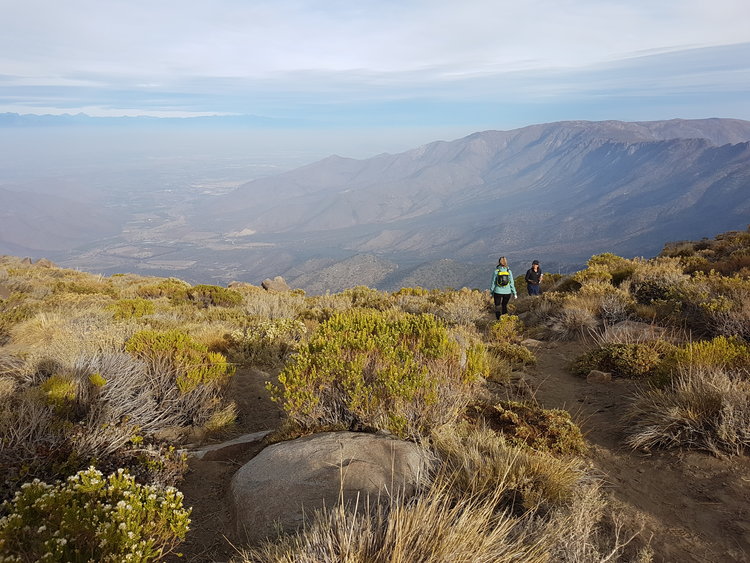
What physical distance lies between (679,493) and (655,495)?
190 millimetres

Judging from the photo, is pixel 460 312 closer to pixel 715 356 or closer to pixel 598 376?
pixel 598 376

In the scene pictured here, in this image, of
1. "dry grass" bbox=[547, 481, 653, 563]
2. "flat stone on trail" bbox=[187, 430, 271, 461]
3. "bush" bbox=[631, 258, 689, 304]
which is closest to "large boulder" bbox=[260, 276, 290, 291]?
"bush" bbox=[631, 258, 689, 304]

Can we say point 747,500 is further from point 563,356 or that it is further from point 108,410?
point 108,410

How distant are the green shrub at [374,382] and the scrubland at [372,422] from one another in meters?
0.02

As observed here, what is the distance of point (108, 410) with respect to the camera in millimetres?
4297

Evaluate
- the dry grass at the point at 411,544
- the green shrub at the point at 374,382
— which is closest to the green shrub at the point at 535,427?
the green shrub at the point at 374,382

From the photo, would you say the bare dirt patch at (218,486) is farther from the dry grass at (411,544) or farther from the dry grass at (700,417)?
the dry grass at (700,417)

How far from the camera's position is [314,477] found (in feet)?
10.5

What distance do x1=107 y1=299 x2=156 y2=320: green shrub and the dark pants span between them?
29.9 feet

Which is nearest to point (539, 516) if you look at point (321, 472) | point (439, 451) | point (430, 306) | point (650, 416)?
point (439, 451)

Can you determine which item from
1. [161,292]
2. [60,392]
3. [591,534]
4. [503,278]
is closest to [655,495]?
[591,534]

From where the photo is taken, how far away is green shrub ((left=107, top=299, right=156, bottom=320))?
9422mm

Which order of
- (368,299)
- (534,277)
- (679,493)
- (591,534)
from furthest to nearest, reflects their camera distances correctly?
(368,299) → (534,277) → (679,493) → (591,534)

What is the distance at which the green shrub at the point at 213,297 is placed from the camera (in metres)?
13.9
